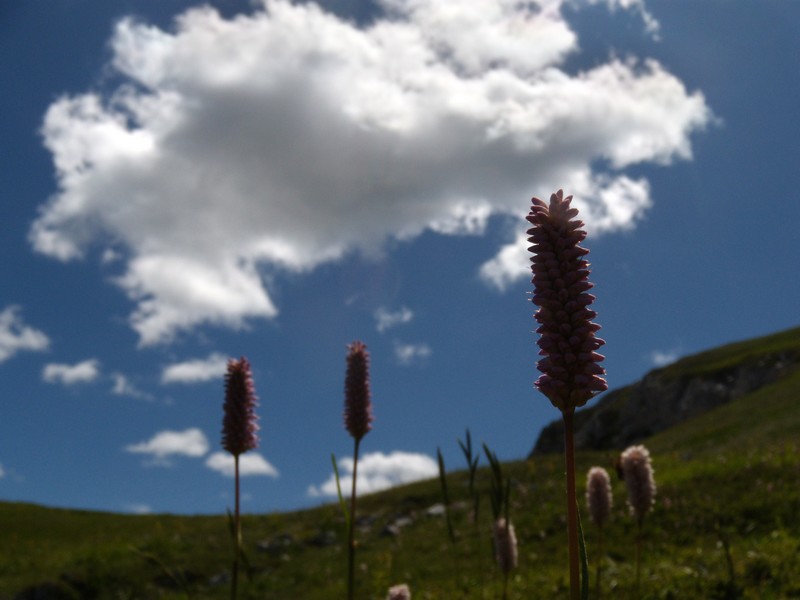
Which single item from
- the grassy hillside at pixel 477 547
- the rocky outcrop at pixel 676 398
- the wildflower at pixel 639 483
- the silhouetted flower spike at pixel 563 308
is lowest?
the grassy hillside at pixel 477 547

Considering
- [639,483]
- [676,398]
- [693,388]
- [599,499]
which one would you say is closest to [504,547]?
[599,499]

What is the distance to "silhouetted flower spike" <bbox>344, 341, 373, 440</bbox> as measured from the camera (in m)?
8.60

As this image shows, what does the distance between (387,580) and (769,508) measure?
31.1 feet

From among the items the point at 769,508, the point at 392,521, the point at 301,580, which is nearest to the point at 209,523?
the point at 392,521

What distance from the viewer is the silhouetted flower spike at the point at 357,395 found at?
28.2 feet

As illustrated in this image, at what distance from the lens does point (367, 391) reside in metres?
8.84

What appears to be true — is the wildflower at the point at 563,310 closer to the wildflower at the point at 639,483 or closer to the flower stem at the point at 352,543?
the flower stem at the point at 352,543

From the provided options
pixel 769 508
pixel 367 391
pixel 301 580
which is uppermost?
pixel 367 391

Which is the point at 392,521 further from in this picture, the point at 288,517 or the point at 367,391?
the point at 367,391

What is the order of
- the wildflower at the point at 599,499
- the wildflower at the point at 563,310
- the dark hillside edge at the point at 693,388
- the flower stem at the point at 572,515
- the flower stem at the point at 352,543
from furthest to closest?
1. the dark hillside edge at the point at 693,388
2. the wildflower at the point at 599,499
3. the flower stem at the point at 352,543
4. the wildflower at the point at 563,310
5. the flower stem at the point at 572,515

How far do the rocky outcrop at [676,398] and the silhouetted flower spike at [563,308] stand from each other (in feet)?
275

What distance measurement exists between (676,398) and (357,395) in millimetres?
97169

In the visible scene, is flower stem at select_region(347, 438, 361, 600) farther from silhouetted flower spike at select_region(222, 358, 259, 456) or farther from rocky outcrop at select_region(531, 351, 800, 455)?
rocky outcrop at select_region(531, 351, 800, 455)

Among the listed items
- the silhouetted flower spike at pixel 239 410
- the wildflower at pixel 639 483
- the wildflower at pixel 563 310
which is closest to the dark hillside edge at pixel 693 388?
the wildflower at pixel 639 483
